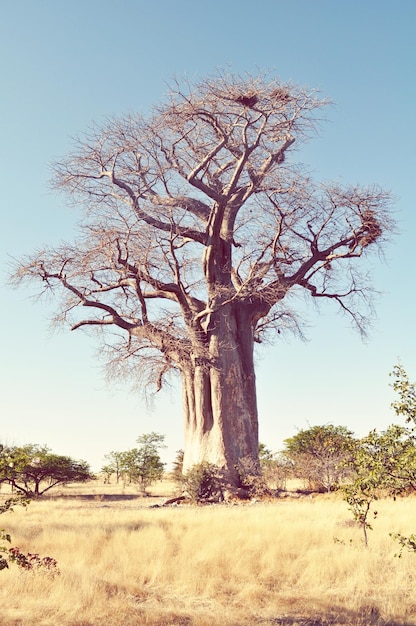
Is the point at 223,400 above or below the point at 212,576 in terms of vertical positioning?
above

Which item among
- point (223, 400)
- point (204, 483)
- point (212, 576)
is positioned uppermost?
point (223, 400)

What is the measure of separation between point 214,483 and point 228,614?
942cm

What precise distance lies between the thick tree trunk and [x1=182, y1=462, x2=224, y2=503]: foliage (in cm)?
25

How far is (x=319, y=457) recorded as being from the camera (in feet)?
65.3

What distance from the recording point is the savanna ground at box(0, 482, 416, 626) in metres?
5.44

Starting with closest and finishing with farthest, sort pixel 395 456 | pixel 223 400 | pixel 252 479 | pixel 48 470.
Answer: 1. pixel 395 456
2. pixel 252 479
3. pixel 223 400
4. pixel 48 470

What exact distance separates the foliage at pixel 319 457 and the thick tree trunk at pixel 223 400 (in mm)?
2159

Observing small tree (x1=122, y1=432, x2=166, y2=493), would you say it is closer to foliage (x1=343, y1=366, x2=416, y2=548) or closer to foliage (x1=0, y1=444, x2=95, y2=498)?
foliage (x1=0, y1=444, x2=95, y2=498)

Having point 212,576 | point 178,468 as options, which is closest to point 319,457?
point 178,468

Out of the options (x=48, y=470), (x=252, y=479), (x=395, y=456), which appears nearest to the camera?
(x=395, y=456)

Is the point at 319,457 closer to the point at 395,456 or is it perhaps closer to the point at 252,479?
the point at 252,479

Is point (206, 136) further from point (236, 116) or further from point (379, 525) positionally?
point (379, 525)

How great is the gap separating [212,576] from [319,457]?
547 inches

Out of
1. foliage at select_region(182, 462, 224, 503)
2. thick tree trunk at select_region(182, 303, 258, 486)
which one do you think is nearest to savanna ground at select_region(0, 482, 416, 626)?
foliage at select_region(182, 462, 224, 503)
